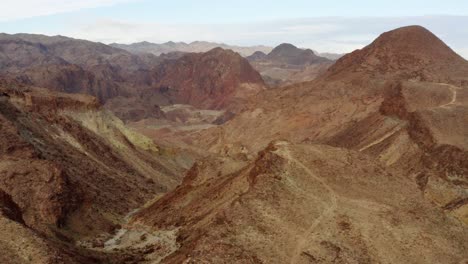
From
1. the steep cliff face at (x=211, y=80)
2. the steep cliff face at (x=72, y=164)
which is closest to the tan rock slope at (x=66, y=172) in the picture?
the steep cliff face at (x=72, y=164)

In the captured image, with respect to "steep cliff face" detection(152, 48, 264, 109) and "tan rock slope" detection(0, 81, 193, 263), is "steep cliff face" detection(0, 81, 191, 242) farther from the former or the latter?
"steep cliff face" detection(152, 48, 264, 109)

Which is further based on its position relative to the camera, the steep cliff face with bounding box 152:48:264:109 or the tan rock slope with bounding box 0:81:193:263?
the steep cliff face with bounding box 152:48:264:109


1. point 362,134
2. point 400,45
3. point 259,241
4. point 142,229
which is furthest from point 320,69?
point 259,241

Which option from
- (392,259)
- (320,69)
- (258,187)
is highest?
(258,187)

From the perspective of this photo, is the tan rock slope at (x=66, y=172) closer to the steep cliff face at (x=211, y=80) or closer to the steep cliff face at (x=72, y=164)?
the steep cliff face at (x=72, y=164)

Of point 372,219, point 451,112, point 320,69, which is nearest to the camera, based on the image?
point 372,219

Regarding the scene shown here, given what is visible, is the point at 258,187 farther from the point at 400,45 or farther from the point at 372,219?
the point at 400,45

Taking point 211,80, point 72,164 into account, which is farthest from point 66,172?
point 211,80

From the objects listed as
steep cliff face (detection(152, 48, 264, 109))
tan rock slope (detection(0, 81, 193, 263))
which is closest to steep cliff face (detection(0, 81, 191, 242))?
tan rock slope (detection(0, 81, 193, 263))

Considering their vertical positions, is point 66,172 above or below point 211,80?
above

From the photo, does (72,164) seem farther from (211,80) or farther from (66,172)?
(211,80)

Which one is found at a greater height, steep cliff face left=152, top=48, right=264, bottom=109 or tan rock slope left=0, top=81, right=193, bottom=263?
tan rock slope left=0, top=81, right=193, bottom=263
